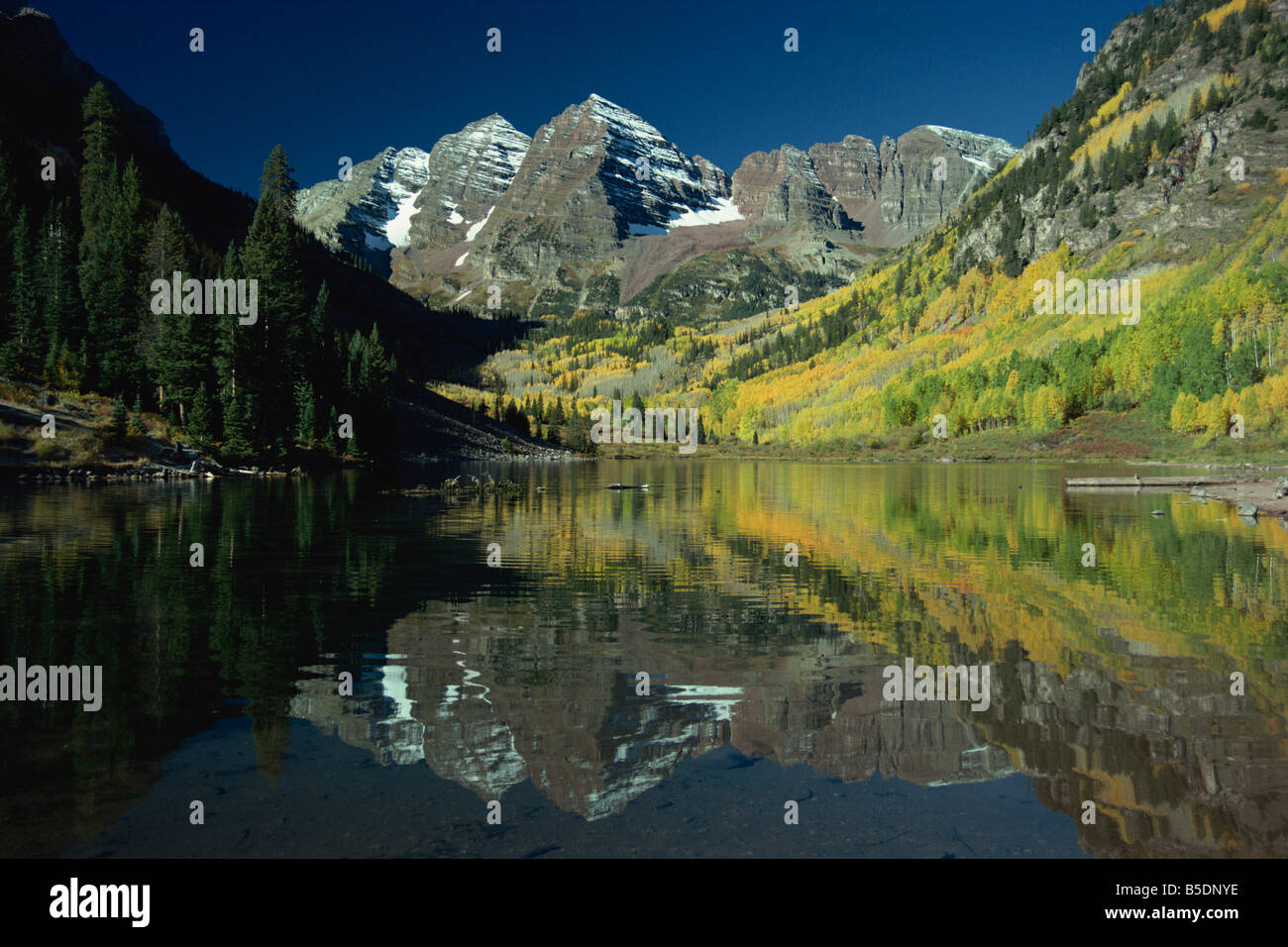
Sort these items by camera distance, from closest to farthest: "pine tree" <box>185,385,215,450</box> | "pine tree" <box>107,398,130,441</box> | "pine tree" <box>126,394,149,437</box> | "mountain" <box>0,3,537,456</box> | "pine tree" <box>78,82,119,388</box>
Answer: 1. "pine tree" <box>107,398,130,441</box>
2. "pine tree" <box>126,394,149,437</box>
3. "pine tree" <box>185,385,215,450</box>
4. "pine tree" <box>78,82,119,388</box>
5. "mountain" <box>0,3,537,456</box>

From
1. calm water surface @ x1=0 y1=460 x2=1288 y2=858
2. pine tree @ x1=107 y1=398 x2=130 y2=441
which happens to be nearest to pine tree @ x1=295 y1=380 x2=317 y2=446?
pine tree @ x1=107 y1=398 x2=130 y2=441

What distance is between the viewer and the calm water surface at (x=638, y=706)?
9602 millimetres

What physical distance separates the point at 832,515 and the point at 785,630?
104 ft

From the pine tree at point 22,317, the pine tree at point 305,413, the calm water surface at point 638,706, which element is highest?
the pine tree at point 22,317

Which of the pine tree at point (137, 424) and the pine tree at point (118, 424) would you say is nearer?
the pine tree at point (118, 424)

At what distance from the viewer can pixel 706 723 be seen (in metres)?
13.2

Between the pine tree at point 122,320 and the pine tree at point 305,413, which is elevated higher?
the pine tree at point 122,320

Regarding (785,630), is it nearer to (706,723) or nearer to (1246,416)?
(706,723)

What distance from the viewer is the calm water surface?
31.5 feet

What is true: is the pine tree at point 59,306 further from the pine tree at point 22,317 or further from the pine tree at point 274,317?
the pine tree at point 274,317

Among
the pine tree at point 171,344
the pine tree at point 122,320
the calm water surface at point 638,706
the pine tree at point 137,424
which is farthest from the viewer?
the pine tree at point 122,320

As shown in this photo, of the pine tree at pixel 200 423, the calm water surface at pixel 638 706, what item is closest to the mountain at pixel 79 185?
the pine tree at pixel 200 423

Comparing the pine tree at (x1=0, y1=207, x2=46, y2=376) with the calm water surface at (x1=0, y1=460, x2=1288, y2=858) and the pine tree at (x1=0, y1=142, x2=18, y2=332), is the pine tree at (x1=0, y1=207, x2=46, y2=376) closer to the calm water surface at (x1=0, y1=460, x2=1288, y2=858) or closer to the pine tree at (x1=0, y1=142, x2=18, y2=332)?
the pine tree at (x1=0, y1=142, x2=18, y2=332)

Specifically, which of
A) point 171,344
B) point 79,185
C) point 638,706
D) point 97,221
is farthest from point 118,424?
point 79,185
